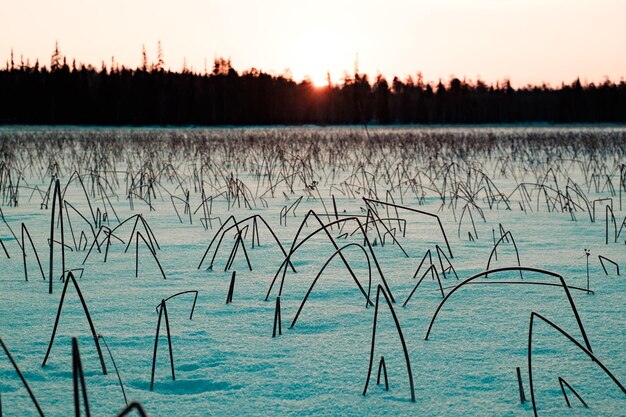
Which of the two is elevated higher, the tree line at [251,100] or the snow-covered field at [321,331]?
the tree line at [251,100]

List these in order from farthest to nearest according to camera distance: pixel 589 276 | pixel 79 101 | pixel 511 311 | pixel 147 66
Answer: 1. pixel 147 66
2. pixel 79 101
3. pixel 589 276
4. pixel 511 311

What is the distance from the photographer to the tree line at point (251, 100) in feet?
185

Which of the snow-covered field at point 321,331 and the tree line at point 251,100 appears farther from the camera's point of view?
the tree line at point 251,100

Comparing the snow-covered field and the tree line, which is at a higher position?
the tree line

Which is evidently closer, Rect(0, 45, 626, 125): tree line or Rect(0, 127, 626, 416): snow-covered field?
Rect(0, 127, 626, 416): snow-covered field

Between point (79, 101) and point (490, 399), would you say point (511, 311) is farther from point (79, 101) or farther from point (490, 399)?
point (79, 101)

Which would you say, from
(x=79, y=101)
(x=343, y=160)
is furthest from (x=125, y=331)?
(x=79, y=101)

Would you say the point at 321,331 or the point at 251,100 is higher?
the point at 251,100

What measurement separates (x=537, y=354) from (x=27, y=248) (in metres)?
2.65

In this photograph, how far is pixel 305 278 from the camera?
7.74 ft

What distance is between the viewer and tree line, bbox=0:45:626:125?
5641 centimetres

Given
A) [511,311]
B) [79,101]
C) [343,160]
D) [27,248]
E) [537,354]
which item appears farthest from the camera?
[79,101]

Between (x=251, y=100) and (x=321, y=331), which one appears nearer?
(x=321, y=331)

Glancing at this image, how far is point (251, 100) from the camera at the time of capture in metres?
67.8
